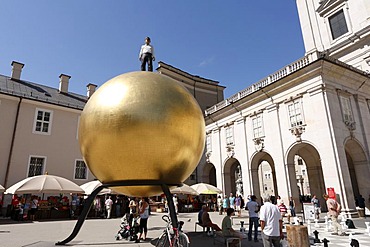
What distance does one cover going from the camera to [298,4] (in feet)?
108

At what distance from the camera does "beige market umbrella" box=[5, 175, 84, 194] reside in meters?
14.6

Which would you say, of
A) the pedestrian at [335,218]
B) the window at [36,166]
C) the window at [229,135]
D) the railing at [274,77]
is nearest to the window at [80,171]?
the window at [36,166]

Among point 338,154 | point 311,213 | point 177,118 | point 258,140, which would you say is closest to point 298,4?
point 258,140

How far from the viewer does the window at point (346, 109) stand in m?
17.6

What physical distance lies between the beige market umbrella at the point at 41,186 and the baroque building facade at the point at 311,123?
15414 millimetres

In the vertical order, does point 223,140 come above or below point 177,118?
above

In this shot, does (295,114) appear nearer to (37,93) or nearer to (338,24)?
(338,24)

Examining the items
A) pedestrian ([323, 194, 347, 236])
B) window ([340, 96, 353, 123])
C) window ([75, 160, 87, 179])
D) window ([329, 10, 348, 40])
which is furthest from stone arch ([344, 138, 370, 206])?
window ([75, 160, 87, 179])

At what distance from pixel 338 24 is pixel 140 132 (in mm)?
34074

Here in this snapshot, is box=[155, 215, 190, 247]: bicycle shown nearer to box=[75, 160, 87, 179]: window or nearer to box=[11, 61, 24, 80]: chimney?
box=[75, 160, 87, 179]: window

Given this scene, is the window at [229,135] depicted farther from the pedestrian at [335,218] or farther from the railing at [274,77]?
the pedestrian at [335,218]

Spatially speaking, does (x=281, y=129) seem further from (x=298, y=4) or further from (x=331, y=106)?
(x=298, y=4)

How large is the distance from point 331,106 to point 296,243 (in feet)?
42.4

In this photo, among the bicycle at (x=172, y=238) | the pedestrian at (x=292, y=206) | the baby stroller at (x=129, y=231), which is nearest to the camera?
the bicycle at (x=172, y=238)
